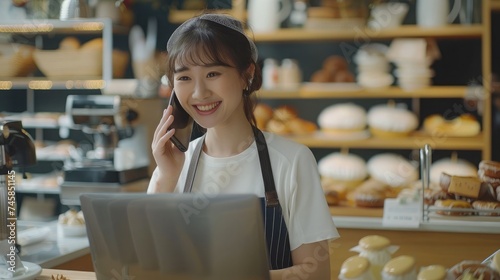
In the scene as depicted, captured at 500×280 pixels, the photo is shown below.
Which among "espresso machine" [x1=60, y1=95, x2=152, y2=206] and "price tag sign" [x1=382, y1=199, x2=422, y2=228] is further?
"espresso machine" [x1=60, y1=95, x2=152, y2=206]

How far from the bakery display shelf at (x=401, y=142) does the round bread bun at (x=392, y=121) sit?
4cm

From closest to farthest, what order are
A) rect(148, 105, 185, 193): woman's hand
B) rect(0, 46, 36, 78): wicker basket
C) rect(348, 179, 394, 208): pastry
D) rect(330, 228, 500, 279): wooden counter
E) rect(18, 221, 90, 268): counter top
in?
rect(148, 105, 185, 193): woman's hand < rect(18, 221, 90, 268): counter top < rect(330, 228, 500, 279): wooden counter < rect(348, 179, 394, 208): pastry < rect(0, 46, 36, 78): wicker basket

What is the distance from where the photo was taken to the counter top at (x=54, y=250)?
199 cm

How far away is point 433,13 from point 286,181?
2580mm

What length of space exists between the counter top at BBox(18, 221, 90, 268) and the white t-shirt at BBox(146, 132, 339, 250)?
0.53 meters

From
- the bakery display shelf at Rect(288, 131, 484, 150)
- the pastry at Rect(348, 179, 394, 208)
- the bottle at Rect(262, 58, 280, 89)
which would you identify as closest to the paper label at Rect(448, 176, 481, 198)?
the pastry at Rect(348, 179, 394, 208)

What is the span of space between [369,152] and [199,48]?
9.60ft

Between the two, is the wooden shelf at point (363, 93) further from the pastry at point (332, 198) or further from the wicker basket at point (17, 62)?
the wicker basket at point (17, 62)

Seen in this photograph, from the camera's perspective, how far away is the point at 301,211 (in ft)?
5.06

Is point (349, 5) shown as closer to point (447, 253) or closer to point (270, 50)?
point (270, 50)

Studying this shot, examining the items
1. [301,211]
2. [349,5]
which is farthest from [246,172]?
[349,5]

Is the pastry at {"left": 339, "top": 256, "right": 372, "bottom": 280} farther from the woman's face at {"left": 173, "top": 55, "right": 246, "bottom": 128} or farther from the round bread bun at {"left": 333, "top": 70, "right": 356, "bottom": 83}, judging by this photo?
the round bread bun at {"left": 333, "top": 70, "right": 356, "bottom": 83}

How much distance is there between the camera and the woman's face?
152cm

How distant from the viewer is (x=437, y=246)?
8.43 ft
